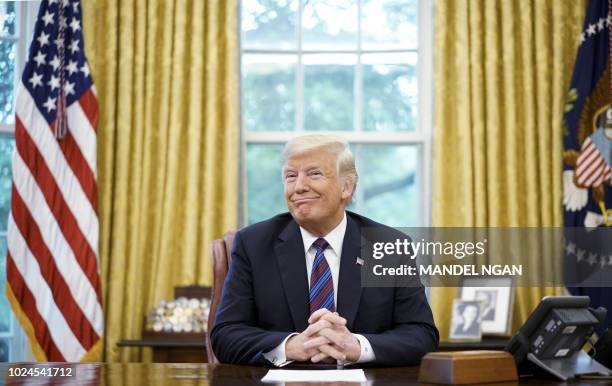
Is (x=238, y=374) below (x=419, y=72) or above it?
below

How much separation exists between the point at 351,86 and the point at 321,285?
2.47 metres

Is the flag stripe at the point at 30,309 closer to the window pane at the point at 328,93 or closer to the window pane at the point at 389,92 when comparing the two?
the window pane at the point at 328,93

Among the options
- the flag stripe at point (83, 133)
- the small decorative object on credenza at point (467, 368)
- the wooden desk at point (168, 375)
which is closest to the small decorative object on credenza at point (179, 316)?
the flag stripe at point (83, 133)

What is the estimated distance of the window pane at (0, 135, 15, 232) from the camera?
455cm

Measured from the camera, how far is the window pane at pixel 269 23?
4.76 meters

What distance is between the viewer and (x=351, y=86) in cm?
479

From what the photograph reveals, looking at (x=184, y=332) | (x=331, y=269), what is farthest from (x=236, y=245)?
(x=184, y=332)

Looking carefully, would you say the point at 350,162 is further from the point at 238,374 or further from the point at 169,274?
the point at 169,274

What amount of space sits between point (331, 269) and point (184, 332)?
1.71 m

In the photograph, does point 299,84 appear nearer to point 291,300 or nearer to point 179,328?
point 179,328

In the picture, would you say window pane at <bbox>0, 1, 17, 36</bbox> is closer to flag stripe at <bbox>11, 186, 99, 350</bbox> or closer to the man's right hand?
flag stripe at <bbox>11, 186, 99, 350</bbox>

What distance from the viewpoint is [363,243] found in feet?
8.55

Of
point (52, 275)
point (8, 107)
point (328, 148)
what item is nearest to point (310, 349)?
point (328, 148)

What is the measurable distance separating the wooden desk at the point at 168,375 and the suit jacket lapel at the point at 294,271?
1.01 ft
